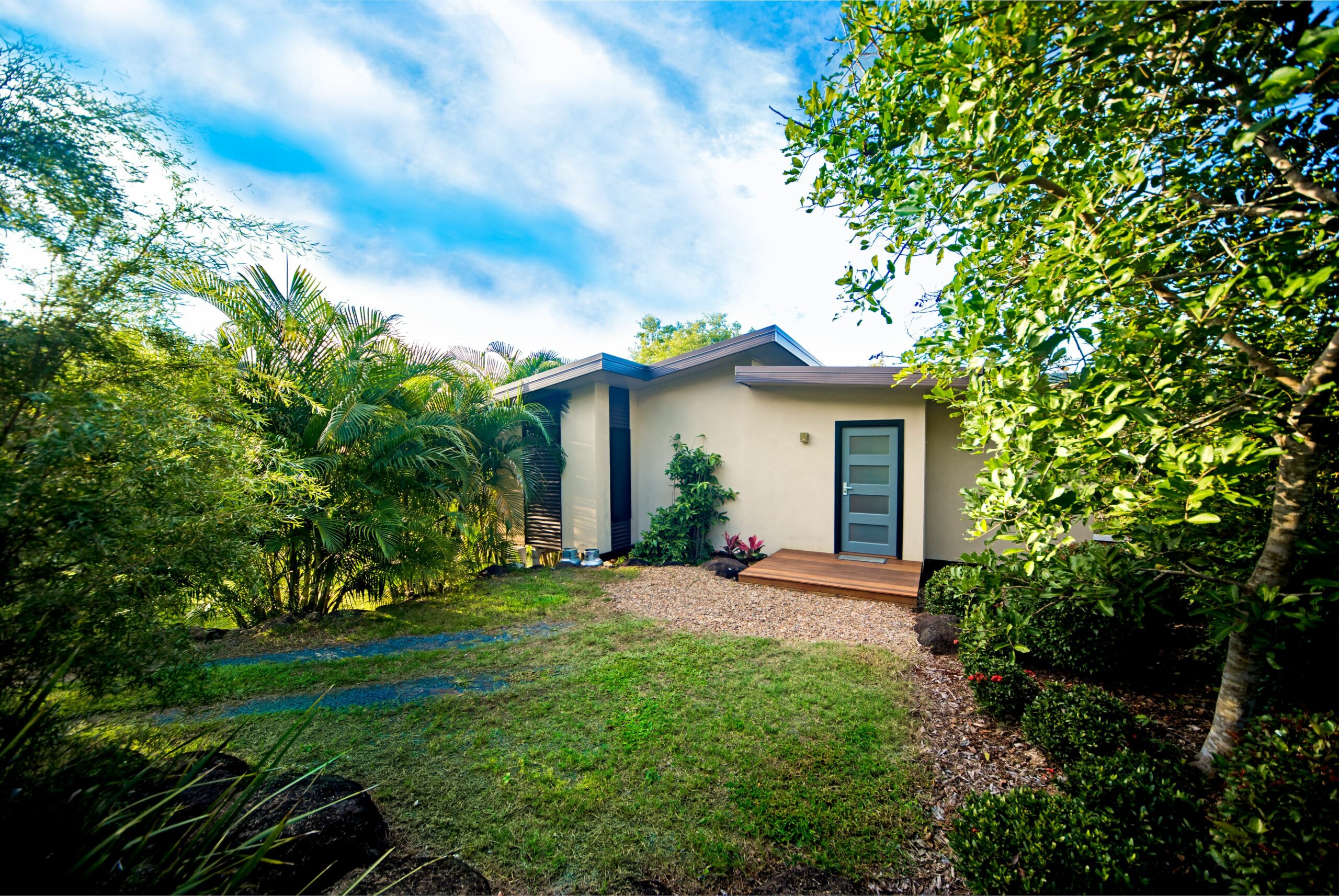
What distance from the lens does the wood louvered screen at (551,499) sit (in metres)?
9.17

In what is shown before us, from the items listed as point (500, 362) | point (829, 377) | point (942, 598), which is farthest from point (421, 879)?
point (500, 362)

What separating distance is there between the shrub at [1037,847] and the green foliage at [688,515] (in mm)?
6261

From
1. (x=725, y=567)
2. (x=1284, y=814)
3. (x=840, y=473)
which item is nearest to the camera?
(x=1284, y=814)

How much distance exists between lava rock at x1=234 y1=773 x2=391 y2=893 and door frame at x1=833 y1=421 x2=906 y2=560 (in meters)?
6.70

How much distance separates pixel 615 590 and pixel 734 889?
16.1ft

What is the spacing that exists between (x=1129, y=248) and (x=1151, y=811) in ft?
7.07

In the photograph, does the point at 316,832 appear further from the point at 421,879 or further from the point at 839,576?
the point at 839,576

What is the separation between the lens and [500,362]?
1130 centimetres

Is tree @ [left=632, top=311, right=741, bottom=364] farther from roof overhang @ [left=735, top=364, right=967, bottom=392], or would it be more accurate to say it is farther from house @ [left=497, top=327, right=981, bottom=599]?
roof overhang @ [left=735, top=364, right=967, bottom=392]

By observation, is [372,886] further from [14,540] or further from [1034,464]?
[1034,464]

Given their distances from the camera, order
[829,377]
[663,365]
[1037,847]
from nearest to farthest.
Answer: [1037,847] → [829,377] → [663,365]

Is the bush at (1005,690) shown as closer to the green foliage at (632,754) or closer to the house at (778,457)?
the green foliage at (632,754)

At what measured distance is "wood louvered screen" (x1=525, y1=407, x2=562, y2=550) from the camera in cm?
917

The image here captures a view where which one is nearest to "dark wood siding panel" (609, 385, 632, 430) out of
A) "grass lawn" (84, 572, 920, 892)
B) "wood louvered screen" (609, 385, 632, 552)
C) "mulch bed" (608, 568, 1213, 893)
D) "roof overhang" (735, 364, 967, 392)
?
"wood louvered screen" (609, 385, 632, 552)
